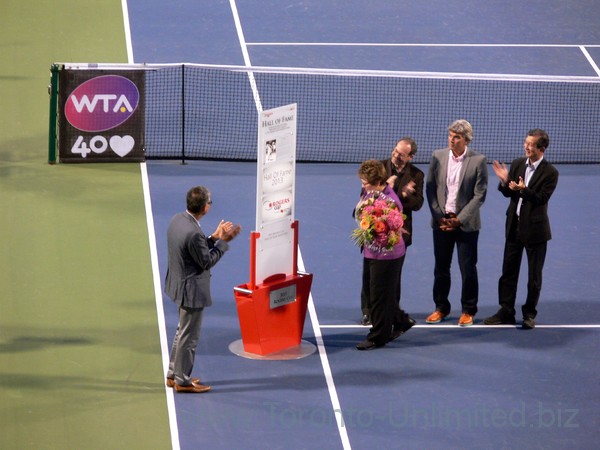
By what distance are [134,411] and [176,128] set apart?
7.85m

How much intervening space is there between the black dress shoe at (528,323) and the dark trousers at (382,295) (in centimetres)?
138

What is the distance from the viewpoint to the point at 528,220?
1288cm

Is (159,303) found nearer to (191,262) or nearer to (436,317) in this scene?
(191,262)

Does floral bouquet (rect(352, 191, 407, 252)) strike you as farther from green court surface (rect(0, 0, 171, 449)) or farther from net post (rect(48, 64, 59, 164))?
net post (rect(48, 64, 59, 164))

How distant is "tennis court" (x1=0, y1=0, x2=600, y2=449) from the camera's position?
11086 millimetres

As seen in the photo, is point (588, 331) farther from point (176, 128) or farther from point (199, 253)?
point (176, 128)

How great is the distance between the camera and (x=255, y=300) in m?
12.2

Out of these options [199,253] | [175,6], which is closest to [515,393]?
[199,253]

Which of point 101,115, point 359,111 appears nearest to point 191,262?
point 101,115

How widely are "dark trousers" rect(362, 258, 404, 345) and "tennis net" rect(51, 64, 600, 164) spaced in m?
5.45

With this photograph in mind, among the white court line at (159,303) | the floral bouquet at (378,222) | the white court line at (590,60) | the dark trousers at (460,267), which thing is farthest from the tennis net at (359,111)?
the floral bouquet at (378,222)

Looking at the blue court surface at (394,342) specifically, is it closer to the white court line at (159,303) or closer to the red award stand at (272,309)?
the white court line at (159,303)

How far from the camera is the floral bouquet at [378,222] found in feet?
39.7

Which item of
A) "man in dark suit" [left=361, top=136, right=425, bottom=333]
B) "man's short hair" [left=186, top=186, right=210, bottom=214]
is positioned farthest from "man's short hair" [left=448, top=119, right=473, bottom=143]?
"man's short hair" [left=186, top=186, right=210, bottom=214]
